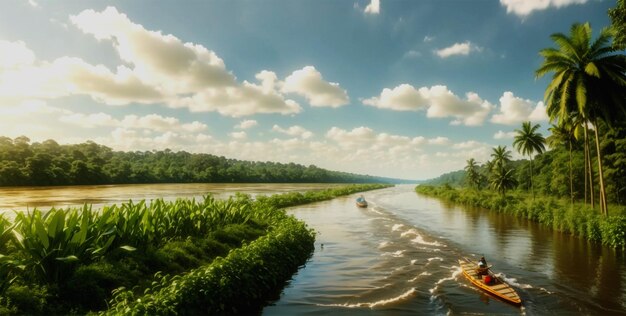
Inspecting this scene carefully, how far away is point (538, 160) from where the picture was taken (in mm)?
92875

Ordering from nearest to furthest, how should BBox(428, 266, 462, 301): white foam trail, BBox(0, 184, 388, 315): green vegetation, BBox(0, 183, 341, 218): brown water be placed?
BBox(0, 184, 388, 315): green vegetation
BBox(428, 266, 462, 301): white foam trail
BBox(0, 183, 341, 218): brown water

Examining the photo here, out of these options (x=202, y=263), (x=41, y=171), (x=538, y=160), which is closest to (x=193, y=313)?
(x=202, y=263)

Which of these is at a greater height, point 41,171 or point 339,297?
point 41,171

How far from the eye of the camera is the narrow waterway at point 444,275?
1316 centimetres

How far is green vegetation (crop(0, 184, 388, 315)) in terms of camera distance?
27.7 ft

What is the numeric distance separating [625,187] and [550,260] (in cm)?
3782

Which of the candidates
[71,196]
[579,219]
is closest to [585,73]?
[579,219]

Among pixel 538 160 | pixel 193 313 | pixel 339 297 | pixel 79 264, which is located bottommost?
pixel 339 297

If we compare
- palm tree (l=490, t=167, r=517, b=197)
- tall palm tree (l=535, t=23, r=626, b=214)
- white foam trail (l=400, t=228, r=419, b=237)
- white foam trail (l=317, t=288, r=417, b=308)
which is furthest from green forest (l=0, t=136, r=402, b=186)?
palm tree (l=490, t=167, r=517, b=197)

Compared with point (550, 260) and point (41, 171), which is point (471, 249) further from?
point (41, 171)

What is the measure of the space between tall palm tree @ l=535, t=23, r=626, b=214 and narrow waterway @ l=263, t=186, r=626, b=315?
28.6 feet

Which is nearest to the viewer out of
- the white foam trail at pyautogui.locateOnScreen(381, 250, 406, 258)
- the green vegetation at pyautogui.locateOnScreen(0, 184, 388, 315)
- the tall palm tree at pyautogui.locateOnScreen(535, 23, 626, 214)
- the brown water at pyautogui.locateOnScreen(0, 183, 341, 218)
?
the green vegetation at pyautogui.locateOnScreen(0, 184, 388, 315)

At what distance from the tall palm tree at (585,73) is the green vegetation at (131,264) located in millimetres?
23312

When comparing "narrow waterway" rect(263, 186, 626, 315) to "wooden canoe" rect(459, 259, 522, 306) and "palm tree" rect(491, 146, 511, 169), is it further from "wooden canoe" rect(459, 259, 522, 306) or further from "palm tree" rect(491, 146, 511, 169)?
"palm tree" rect(491, 146, 511, 169)
